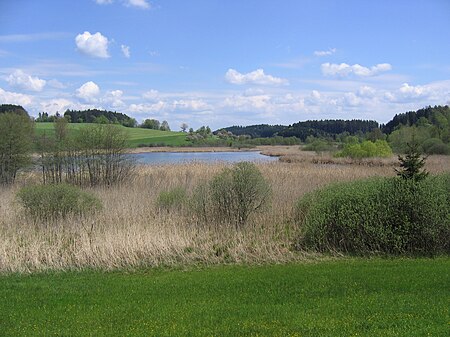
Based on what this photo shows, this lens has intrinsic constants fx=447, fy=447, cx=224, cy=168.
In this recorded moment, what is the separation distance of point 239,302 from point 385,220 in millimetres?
5906

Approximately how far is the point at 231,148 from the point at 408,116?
2877cm

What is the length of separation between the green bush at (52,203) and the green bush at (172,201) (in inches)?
79.3

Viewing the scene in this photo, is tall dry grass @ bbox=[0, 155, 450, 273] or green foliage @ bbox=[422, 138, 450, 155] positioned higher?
green foliage @ bbox=[422, 138, 450, 155]

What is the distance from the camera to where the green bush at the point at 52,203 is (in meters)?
13.7

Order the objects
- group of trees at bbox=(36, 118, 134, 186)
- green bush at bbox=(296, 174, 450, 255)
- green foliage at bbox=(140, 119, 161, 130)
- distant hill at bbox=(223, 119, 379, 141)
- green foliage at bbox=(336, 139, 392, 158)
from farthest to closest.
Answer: green foliage at bbox=(140, 119, 161, 130) → distant hill at bbox=(223, 119, 379, 141) → green foliage at bbox=(336, 139, 392, 158) → group of trees at bbox=(36, 118, 134, 186) → green bush at bbox=(296, 174, 450, 255)

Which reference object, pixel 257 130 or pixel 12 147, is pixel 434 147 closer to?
pixel 12 147

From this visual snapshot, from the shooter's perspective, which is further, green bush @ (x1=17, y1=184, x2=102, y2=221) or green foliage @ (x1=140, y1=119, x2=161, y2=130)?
green foliage @ (x1=140, y1=119, x2=161, y2=130)

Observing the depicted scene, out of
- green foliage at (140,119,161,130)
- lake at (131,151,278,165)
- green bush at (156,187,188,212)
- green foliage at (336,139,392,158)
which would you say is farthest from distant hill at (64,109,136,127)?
green bush at (156,187,188,212)

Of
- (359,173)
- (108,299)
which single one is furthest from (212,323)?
(359,173)

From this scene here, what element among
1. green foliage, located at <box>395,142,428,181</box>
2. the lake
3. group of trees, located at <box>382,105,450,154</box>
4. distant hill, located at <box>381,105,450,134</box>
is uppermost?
distant hill, located at <box>381,105,450,134</box>

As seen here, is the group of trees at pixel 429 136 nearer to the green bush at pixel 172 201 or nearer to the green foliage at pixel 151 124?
the green bush at pixel 172 201

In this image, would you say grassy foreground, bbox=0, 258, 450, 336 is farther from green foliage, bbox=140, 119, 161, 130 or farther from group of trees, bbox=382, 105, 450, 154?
green foliage, bbox=140, 119, 161, 130

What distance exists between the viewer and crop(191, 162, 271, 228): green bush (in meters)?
13.9

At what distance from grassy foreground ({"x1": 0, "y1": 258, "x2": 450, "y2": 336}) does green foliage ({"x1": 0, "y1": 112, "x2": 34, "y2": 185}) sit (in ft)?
45.9
